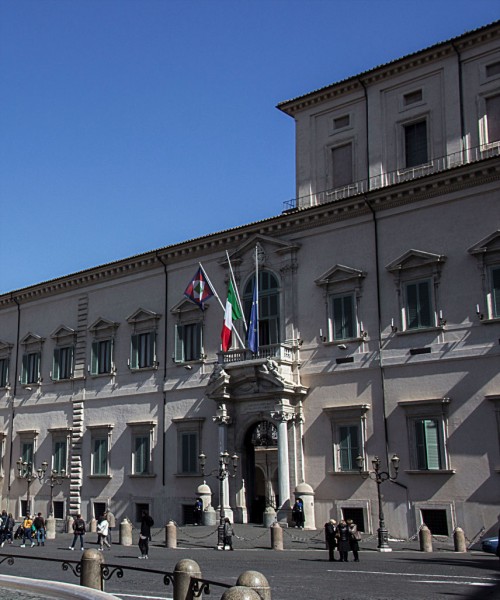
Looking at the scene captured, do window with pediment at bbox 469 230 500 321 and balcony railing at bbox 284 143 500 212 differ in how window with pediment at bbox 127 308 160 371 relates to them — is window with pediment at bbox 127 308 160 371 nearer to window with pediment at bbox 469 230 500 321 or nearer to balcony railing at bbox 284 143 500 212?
balcony railing at bbox 284 143 500 212

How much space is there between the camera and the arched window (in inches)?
1393

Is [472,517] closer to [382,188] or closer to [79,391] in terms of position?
[382,188]

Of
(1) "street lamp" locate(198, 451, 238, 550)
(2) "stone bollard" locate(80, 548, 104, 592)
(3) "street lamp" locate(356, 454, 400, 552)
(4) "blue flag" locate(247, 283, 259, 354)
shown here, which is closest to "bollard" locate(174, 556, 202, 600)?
(2) "stone bollard" locate(80, 548, 104, 592)

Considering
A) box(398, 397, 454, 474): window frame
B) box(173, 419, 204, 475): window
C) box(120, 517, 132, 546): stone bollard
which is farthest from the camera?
box(173, 419, 204, 475): window

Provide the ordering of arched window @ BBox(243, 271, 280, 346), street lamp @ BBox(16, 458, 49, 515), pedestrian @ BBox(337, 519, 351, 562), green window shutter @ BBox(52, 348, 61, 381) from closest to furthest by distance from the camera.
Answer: pedestrian @ BBox(337, 519, 351, 562) → arched window @ BBox(243, 271, 280, 346) → street lamp @ BBox(16, 458, 49, 515) → green window shutter @ BBox(52, 348, 61, 381)

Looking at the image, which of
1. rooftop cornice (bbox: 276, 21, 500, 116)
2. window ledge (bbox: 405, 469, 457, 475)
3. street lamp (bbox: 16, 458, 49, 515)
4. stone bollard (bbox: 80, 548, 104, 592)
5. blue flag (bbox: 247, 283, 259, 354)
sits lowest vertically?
stone bollard (bbox: 80, 548, 104, 592)

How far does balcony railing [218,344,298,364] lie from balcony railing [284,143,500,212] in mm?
6564

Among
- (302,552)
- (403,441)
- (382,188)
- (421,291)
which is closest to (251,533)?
(302,552)

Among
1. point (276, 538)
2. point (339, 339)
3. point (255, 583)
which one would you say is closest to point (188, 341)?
point (339, 339)

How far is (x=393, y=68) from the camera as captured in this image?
34906mm

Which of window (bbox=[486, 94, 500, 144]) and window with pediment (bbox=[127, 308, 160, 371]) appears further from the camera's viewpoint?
window with pediment (bbox=[127, 308, 160, 371])

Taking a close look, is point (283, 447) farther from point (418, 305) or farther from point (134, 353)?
point (134, 353)

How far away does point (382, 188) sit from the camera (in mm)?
32156

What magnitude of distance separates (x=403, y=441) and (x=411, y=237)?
7.86 m
